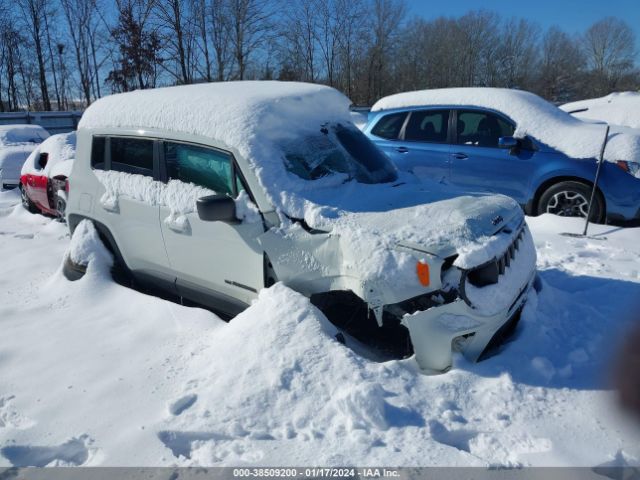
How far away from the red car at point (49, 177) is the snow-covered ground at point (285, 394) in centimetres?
465

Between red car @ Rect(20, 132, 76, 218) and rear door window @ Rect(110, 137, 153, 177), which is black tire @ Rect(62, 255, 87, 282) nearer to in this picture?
rear door window @ Rect(110, 137, 153, 177)

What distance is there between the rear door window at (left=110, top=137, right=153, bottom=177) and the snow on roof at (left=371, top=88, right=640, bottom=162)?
16.1 ft

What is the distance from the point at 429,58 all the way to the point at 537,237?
3947cm

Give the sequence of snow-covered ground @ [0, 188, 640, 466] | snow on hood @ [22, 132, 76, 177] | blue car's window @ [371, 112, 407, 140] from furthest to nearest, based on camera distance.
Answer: snow on hood @ [22, 132, 76, 177] < blue car's window @ [371, 112, 407, 140] < snow-covered ground @ [0, 188, 640, 466]

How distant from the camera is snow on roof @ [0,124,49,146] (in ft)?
47.7

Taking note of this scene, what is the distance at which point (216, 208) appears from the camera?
3.34m

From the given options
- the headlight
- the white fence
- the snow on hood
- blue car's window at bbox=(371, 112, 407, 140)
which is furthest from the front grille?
the white fence

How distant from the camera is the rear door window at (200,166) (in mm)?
3758

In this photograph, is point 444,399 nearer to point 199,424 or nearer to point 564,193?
point 199,424

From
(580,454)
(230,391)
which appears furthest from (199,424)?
(580,454)

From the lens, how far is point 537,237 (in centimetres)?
605

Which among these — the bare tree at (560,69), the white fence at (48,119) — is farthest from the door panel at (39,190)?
the bare tree at (560,69)

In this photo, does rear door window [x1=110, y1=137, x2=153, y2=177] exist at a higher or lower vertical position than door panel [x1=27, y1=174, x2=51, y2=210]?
higher

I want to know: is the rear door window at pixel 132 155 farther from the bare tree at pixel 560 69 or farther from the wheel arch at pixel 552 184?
the bare tree at pixel 560 69
